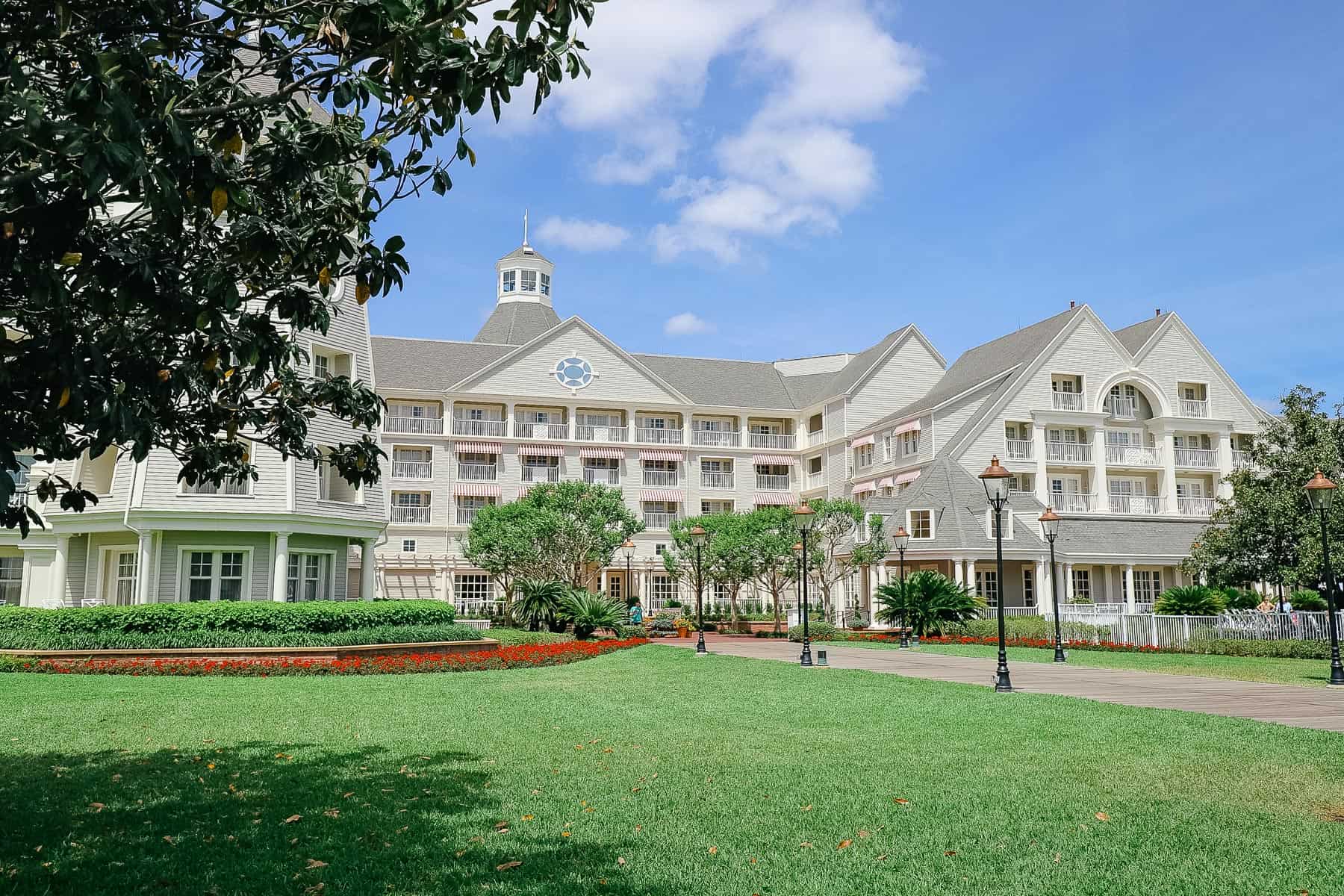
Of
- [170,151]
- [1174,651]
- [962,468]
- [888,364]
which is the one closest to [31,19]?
[170,151]

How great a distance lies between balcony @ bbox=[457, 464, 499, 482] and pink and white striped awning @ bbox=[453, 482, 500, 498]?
402 millimetres

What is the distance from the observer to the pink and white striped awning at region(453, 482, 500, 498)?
53.2 metres

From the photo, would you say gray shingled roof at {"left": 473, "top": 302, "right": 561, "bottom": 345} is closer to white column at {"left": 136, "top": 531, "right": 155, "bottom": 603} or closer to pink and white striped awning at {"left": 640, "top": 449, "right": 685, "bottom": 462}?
pink and white striped awning at {"left": 640, "top": 449, "right": 685, "bottom": 462}

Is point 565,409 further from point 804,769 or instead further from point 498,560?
point 804,769

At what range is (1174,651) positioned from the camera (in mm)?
29344

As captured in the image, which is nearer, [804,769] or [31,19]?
[31,19]

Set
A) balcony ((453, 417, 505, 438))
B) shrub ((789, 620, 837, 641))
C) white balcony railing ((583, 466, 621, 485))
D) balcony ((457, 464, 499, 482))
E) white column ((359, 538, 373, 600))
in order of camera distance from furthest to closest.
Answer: white balcony railing ((583, 466, 621, 485)) → balcony ((453, 417, 505, 438)) → balcony ((457, 464, 499, 482)) → shrub ((789, 620, 837, 641)) → white column ((359, 538, 373, 600))

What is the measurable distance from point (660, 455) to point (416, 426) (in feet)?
44.2

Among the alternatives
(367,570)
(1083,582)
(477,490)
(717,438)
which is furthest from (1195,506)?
(367,570)

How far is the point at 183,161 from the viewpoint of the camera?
406cm

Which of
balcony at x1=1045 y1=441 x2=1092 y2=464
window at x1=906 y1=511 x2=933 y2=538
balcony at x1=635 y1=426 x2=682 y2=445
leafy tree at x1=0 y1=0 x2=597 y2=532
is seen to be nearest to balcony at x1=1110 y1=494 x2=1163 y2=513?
balcony at x1=1045 y1=441 x2=1092 y2=464

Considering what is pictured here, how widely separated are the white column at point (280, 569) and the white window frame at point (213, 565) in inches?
27.5

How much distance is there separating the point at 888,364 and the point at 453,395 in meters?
24.5

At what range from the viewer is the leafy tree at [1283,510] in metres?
30.6
